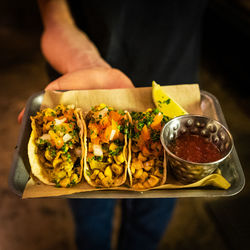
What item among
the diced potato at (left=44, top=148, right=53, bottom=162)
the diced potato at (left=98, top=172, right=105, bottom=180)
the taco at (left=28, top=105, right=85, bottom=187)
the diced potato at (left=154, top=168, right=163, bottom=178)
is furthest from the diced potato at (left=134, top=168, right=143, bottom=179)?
the diced potato at (left=44, top=148, right=53, bottom=162)

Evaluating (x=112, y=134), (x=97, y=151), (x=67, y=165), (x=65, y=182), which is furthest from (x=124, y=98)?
(x=65, y=182)

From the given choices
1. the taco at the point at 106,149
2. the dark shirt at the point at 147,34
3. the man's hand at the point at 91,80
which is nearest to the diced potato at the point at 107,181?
the taco at the point at 106,149

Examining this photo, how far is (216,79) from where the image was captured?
6.24 meters

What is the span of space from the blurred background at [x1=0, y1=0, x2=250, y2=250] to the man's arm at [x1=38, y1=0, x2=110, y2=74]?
1716 mm

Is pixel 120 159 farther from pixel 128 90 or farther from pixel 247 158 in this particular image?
pixel 247 158

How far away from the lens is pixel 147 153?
7.29 ft

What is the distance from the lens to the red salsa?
205 centimetres

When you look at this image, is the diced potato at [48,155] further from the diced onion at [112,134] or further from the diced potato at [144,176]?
the diced potato at [144,176]

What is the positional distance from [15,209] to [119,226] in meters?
1.63

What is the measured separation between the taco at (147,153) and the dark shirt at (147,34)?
3.92ft

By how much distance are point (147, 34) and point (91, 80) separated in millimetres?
899

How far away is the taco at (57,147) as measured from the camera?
218 centimetres

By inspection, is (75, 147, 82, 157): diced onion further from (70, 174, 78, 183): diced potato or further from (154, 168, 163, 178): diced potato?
(154, 168, 163, 178): diced potato

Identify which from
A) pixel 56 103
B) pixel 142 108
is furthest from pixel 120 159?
pixel 56 103
